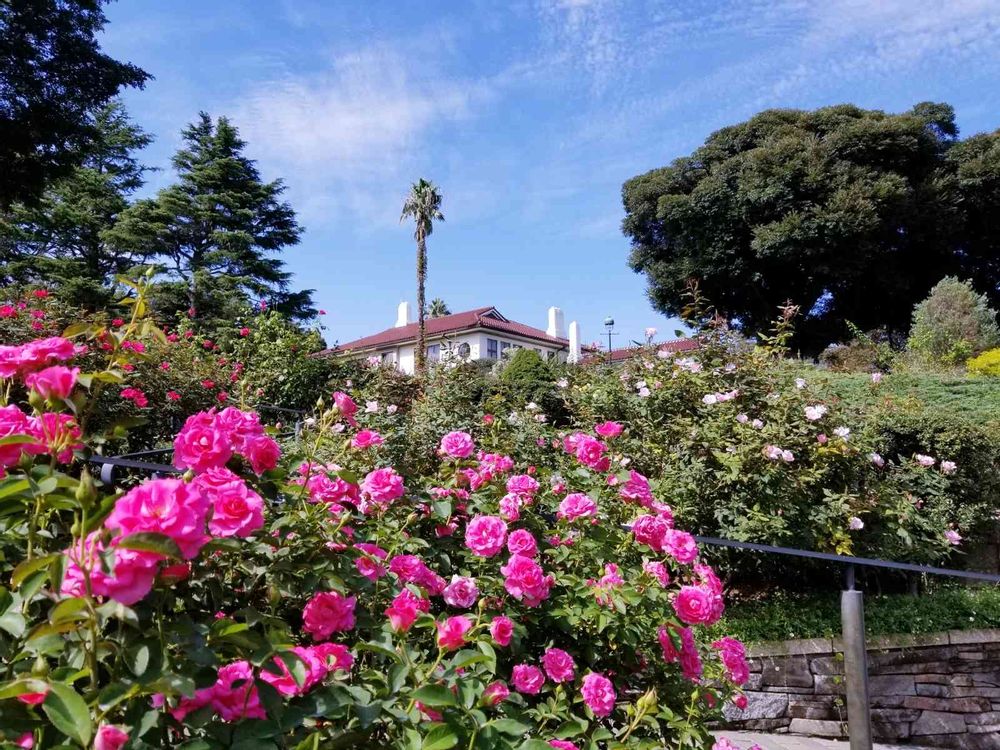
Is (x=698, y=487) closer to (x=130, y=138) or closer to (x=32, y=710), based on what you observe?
(x=32, y=710)

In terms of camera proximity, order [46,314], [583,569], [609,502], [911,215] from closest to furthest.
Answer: [583,569], [609,502], [46,314], [911,215]

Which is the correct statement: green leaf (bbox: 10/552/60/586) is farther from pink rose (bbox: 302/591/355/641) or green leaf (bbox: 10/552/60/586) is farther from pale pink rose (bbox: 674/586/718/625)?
pale pink rose (bbox: 674/586/718/625)

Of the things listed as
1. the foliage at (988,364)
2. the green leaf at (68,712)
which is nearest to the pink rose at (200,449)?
the green leaf at (68,712)

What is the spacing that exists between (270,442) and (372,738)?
54 cm

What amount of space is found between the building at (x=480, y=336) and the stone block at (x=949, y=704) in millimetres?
29526

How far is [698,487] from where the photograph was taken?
459cm

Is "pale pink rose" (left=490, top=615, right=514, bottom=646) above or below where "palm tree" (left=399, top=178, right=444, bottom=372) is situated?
below

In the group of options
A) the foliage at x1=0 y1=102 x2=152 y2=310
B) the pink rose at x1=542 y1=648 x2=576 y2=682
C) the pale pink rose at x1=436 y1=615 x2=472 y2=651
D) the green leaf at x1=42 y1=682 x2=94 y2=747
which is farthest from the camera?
the foliage at x1=0 y1=102 x2=152 y2=310

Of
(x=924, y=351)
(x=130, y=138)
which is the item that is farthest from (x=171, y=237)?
(x=924, y=351)

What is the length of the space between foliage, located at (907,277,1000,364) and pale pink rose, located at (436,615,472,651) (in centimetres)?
1468

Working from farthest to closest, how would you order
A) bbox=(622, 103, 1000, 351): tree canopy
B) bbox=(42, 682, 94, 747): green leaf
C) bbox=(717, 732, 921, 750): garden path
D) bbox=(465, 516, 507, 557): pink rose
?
bbox=(622, 103, 1000, 351): tree canopy < bbox=(717, 732, 921, 750): garden path < bbox=(465, 516, 507, 557): pink rose < bbox=(42, 682, 94, 747): green leaf

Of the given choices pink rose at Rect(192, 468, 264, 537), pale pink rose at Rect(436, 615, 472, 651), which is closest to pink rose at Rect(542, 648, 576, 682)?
pale pink rose at Rect(436, 615, 472, 651)

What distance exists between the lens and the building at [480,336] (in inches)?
1399

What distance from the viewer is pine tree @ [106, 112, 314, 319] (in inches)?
955
